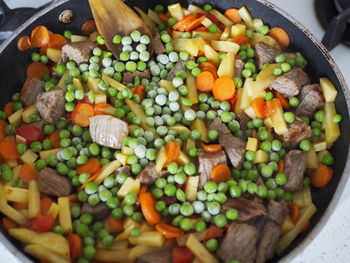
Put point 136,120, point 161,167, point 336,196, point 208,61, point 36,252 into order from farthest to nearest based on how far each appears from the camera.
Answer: point 208,61 → point 136,120 → point 161,167 → point 336,196 → point 36,252

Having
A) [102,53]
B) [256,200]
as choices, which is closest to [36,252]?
[256,200]

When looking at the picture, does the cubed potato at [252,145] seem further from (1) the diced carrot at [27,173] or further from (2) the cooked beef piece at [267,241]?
(1) the diced carrot at [27,173]

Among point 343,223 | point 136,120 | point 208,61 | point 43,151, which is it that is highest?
point 208,61

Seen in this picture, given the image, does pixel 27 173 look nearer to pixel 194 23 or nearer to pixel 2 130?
pixel 2 130

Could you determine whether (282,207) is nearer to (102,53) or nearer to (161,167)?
(161,167)

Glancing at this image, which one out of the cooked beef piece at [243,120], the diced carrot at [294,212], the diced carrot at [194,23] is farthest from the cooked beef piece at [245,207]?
the diced carrot at [194,23]

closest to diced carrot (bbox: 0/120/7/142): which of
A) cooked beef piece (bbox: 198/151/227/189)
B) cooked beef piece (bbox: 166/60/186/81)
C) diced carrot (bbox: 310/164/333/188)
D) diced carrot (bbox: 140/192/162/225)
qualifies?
diced carrot (bbox: 140/192/162/225)

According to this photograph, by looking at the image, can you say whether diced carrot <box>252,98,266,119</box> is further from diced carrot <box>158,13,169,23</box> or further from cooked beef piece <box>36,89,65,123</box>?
cooked beef piece <box>36,89,65,123</box>

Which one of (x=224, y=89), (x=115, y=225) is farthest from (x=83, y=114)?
(x=224, y=89)

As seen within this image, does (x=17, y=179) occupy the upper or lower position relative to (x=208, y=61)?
lower
